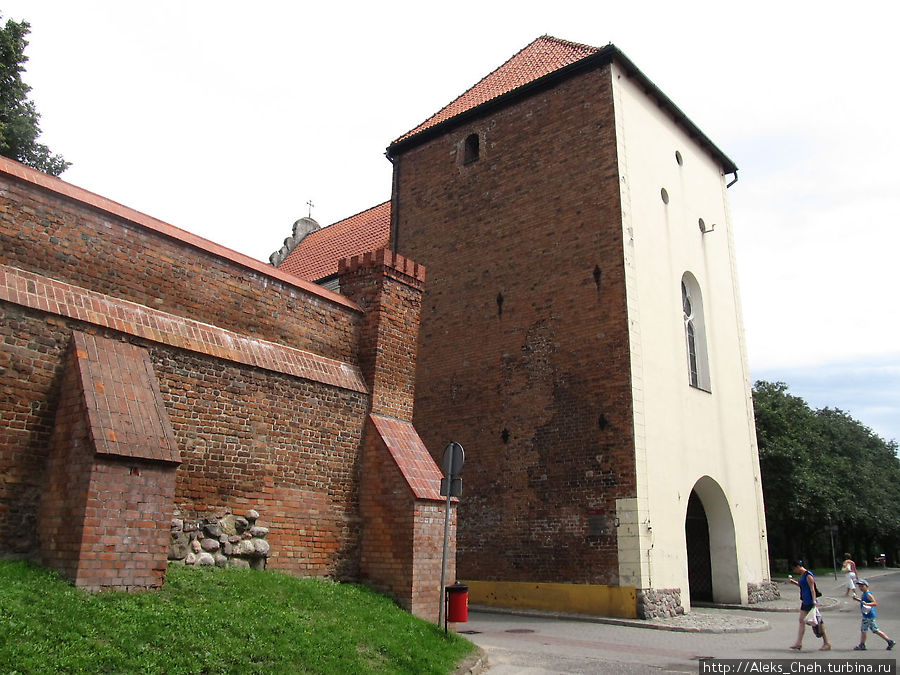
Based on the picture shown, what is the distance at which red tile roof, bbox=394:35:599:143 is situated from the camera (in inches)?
717

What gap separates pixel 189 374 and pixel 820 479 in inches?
1208

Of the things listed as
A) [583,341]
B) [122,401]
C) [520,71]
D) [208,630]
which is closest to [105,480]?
[122,401]

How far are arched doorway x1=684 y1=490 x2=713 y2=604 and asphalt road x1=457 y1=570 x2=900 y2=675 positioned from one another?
9.38ft

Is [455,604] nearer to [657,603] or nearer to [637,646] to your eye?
[637,646]

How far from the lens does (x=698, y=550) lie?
17.2 metres

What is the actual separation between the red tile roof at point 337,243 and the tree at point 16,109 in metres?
7.10

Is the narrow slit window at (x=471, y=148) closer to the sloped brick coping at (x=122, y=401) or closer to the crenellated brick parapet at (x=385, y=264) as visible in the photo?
the crenellated brick parapet at (x=385, y=264)

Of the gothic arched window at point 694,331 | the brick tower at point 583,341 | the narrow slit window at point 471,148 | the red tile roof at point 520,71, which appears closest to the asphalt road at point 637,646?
the brick tower at point 583,341

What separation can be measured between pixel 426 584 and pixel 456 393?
8.20 meters

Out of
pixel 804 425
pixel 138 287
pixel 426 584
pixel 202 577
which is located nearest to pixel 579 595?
pixel 426 584

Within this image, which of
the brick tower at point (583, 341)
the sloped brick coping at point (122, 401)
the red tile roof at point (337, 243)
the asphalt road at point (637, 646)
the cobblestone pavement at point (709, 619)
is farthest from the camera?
the red tile roof at point (337, 243)

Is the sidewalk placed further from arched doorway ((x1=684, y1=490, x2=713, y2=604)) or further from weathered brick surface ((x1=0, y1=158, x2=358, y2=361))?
weathered brick surface ((x1=0, y1=158, x2=358, y2=361))

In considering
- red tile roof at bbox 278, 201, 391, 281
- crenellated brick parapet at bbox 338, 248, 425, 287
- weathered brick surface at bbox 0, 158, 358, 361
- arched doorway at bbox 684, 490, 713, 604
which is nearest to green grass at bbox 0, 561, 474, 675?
weathered brick surface at bbox 0, 158, 358, 361

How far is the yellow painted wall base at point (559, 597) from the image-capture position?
13.2m
